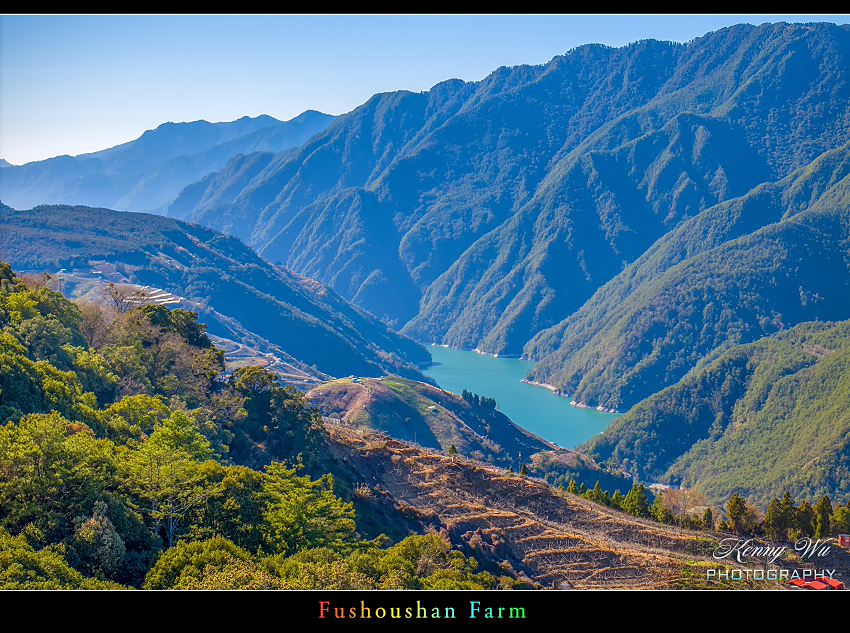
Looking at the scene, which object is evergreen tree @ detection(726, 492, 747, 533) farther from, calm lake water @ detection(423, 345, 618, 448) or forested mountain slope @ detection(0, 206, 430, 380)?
forested mountain slope @ detection(0, 206, 430, 380)

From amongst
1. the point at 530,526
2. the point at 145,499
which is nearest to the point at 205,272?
the point at 530,526

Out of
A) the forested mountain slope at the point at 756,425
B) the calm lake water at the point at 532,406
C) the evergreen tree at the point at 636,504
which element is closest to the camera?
the evergreen tree at the point at 636,504

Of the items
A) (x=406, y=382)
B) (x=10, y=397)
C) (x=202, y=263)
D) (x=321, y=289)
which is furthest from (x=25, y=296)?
(x=321, y=289)

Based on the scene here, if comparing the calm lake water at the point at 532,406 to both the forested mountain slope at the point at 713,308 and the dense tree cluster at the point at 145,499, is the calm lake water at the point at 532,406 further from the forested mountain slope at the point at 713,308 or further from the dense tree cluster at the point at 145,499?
the dense tree cluster at the point at 145,499

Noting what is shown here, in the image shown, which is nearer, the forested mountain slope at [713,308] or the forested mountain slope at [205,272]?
the forested mountain slope at [205,272]

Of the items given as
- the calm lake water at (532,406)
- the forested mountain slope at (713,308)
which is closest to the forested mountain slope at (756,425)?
the calm lake water at (532,406)

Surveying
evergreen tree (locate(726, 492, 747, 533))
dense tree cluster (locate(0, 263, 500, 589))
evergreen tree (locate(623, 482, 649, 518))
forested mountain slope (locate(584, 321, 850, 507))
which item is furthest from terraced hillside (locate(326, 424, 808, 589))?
forested mountain slope (locate(584, 321, 850, 507))
